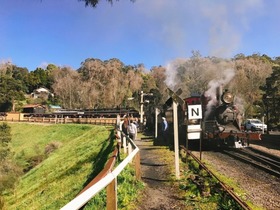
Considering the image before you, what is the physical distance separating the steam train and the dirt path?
3.71m

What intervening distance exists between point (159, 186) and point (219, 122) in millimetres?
8927

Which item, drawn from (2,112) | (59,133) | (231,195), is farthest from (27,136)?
(231,195)

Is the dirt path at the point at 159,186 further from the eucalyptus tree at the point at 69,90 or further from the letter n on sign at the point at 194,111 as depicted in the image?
the eucalyptus tree at the point at 69,90

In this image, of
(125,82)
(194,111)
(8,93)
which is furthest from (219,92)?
(8,93)

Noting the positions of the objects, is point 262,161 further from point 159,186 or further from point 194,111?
point 159,186

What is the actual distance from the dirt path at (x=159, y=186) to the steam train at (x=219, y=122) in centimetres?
371

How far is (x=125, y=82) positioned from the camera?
77875 mm

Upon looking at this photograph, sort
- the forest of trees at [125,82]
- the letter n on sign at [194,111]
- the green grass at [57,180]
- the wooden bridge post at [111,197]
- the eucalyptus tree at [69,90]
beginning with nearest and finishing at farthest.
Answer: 1. the wooden bridge post at [111,197]
2. the letter n on sign at [194,111]
3. the green grass at [57,180]
4. the forest of trees at [125,82]
5. the eucalyptus tree at [69,90]

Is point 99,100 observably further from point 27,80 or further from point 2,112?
point 27,80

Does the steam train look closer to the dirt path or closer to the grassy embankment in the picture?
the dirt path

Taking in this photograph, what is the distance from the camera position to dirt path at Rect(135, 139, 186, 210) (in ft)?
23.9

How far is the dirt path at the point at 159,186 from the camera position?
7273 mm

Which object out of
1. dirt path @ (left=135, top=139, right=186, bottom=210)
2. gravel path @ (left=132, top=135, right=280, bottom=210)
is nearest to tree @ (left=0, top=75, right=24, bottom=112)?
gravel path @ (left=132, top=135, right=280, bottom=210)

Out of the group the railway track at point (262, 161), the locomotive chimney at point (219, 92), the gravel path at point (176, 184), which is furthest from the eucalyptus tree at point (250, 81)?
the gravel path at point (176, 184)
